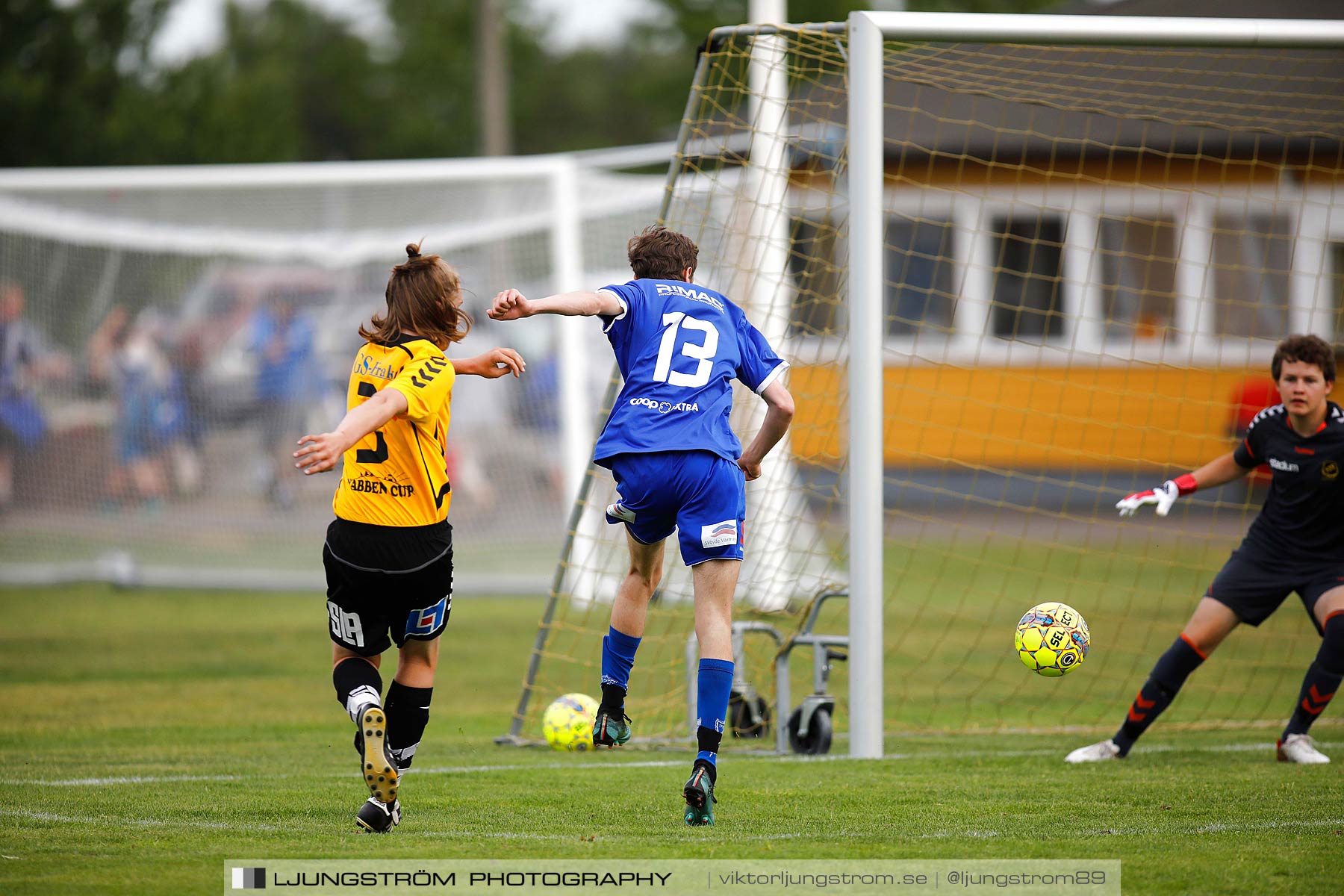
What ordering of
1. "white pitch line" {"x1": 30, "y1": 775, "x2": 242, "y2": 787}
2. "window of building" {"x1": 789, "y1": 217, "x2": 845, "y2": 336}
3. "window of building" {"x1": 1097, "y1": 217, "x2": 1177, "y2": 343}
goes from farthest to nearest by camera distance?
"window of building" {"x1": 1097, "y1": 217, "x2": 1177, "y2": 343} < "window of building" {"x1": 789, "y1": 217, "x2": 845, "y2": 336} < "white pitch line" {"x1": 30, "y1": 775, "x2": 242, "y2": 787}

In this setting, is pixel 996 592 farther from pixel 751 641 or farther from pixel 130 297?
pixel 130 297

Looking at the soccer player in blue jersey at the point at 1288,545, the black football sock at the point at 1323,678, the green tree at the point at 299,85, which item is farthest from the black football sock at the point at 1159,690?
the green tree at the point at 299,85

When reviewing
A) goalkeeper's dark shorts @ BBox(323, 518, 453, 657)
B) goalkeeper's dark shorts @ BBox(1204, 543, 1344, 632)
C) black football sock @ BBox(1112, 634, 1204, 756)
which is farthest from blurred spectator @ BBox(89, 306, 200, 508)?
goalkeeper's dark shorts @ BBox(1204, 543, 1344, 632)

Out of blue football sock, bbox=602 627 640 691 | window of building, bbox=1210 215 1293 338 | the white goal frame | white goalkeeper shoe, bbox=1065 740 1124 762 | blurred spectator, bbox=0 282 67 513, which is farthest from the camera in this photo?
window of building, bbox=1210 215 1293 338

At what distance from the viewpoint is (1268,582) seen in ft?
21.3

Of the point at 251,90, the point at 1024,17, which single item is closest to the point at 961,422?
the point at 1024,17

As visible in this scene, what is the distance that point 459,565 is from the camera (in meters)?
15.4

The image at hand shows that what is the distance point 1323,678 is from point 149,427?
483 inches

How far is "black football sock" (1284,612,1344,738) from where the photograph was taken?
629 centimetres

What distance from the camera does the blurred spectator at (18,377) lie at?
14281mm

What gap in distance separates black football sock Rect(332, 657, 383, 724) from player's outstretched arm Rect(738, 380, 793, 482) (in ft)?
5.20

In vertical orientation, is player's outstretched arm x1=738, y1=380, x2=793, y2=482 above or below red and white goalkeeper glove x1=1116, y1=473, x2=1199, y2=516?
below

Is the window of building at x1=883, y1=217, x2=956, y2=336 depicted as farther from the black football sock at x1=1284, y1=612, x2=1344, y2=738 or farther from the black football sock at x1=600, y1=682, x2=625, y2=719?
the black football sock at x1=600, y1=682, x2=625, y2=719

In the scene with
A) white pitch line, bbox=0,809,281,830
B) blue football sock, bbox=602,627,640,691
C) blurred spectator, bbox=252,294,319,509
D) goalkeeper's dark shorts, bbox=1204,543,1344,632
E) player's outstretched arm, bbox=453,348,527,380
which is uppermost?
blurred spectator, bbox=252,294,319,509
